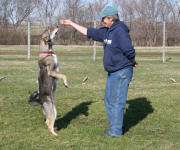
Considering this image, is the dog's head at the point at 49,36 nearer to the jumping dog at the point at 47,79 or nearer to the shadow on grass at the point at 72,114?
the jumping dog at the point at 47,79

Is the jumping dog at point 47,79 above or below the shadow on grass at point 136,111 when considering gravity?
above

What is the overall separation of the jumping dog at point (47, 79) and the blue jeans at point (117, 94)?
91cm

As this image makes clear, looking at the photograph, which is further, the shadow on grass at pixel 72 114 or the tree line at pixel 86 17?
the tree line at pixel 86 17

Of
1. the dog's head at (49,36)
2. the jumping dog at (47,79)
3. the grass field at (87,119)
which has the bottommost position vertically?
the grass field at (87,119)

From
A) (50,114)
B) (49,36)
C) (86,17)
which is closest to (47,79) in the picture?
(50,114)

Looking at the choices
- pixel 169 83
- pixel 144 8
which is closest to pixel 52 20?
pixel 144 8

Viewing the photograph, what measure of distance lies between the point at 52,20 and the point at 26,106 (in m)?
26.8

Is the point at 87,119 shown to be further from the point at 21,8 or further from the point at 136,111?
the point at 21,8

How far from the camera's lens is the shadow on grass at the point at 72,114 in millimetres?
6777

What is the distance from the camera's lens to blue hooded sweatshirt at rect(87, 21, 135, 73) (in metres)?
5.52

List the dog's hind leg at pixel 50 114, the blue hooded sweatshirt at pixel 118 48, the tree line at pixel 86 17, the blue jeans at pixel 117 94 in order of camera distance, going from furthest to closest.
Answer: the tree line at pixel 86 17, the dog's hind leg at pixel 50 114, the blue jeans at pixel 117 94, the blue hooded sweatshirt at pixel 118 48

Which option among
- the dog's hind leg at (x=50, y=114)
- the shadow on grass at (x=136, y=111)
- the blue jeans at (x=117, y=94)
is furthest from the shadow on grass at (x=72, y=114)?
the blue jeans at (x=117, y=94)

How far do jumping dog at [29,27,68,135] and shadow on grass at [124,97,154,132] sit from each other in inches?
62.1

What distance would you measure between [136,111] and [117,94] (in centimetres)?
239
